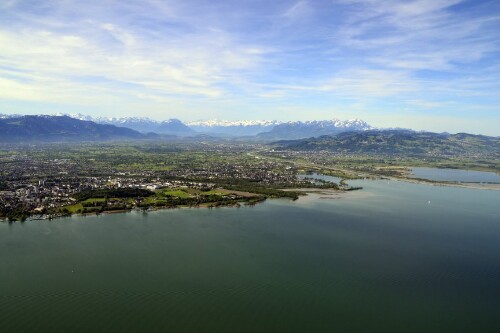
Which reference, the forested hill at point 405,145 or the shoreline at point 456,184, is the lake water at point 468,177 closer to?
the shoreline at point 456,184

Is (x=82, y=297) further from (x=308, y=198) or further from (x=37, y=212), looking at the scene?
(x=308, y=198)

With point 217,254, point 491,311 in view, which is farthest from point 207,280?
point 491,311

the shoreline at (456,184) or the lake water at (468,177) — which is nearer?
the shoreline at (456,184)

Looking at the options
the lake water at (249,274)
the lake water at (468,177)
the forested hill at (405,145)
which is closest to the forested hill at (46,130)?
the forested hill at (405,145)

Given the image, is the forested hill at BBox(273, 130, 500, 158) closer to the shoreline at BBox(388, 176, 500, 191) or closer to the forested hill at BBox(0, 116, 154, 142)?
the shoreline at BBox(388, 176, 500, 191)

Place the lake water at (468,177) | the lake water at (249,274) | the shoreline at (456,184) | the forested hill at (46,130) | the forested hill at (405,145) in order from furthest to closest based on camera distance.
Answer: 1. the forested hill at (46,130)
2. the forested hill at (405,145)
3. the lake water at (468,177)
4. the shoreline at (456,184)
5. the lake water at (249,274)
